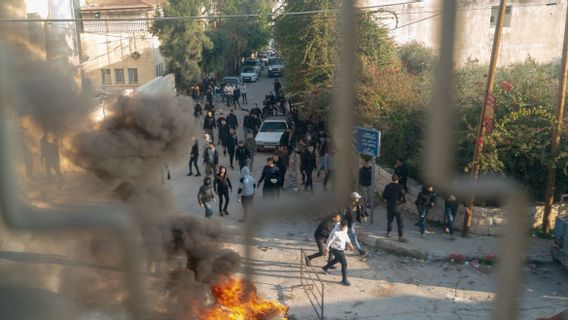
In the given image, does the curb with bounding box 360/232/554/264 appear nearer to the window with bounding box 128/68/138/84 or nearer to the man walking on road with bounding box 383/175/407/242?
the man walking on road with bounding box 383/175/407/242

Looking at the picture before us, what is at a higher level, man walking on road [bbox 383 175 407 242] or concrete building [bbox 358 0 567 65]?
concrete building [bbox 358 0 567 65]

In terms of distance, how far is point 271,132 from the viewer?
8172 millimetres

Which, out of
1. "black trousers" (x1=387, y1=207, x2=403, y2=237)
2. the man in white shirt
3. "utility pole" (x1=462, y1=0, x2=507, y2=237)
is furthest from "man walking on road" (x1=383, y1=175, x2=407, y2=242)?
the man in white shirt

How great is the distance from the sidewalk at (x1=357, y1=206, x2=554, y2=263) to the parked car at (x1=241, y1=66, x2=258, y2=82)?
11090 mm

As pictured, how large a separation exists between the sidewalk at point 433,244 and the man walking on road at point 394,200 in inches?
3.6

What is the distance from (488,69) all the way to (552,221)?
2.48m

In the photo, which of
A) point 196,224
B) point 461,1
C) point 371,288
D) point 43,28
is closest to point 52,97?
point 43,28

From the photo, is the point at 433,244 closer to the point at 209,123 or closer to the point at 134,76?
the point at 209,123

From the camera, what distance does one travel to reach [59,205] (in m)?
0.90

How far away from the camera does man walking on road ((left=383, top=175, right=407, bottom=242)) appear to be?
4.47m

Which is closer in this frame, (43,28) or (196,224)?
(43,28)

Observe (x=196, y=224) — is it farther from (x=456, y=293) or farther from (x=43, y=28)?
(x=456, y=293)

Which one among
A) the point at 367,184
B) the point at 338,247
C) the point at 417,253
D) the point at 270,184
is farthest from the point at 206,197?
the point at 270,184

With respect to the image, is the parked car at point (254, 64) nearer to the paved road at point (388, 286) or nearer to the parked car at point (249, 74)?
the parked car at point (249, 74)
